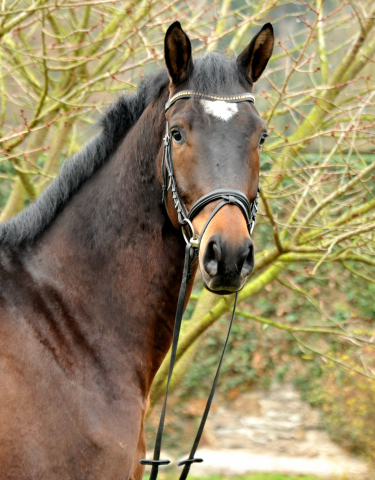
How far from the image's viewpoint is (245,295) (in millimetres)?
5012

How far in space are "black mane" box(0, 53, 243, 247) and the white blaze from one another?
0.25 ft

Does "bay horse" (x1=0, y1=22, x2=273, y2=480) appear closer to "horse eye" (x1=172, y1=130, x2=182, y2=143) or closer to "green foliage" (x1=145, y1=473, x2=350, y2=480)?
"horse eye" (x1=172, y1=130, x2=182, y2=143)

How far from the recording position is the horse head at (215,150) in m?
2.29

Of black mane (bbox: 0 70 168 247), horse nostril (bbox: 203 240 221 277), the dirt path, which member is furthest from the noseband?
the dirt path

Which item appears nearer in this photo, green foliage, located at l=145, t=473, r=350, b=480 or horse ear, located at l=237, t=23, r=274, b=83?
horse ear, located at l=237, t=23, r=274, b=83

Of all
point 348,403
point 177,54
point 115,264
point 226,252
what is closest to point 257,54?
point 177,54

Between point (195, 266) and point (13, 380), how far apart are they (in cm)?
101

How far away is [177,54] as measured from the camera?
265 cm

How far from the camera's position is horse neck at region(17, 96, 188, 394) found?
8.75 ft

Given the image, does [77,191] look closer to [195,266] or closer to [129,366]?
[195,266]

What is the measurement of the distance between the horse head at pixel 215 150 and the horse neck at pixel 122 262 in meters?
0.19

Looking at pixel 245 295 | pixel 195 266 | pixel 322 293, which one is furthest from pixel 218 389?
pixel 195 266

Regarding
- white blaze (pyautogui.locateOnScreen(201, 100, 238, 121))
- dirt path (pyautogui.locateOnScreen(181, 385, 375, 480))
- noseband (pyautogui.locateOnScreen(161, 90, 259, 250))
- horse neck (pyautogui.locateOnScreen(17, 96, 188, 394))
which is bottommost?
dirt path (pyautogui.locateOnScreen(181, 385, 375, 480))

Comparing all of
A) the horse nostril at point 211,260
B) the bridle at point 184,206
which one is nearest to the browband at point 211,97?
the bridle at point 184,206
